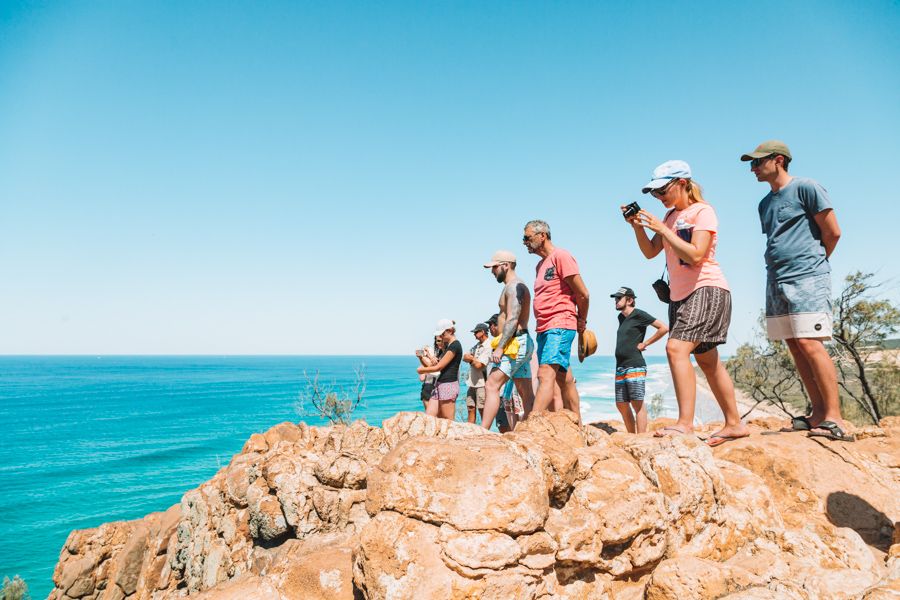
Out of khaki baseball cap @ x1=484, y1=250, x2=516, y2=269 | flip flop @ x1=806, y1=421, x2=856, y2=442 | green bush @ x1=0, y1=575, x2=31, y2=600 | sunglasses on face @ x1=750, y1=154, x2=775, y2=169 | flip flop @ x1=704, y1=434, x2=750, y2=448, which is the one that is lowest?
green bush @ x1=0, y1=575, x2=31, y2=600

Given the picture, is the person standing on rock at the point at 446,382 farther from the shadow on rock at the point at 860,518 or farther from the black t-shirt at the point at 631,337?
the shadow on rock at the point at 860,518

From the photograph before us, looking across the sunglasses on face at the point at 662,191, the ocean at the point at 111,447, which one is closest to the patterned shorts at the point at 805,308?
the sunglasses on face at the point at 662,191

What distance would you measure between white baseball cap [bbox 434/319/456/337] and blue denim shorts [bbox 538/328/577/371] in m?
2.53

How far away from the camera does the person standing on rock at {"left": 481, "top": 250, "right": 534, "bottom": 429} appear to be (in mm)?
5934

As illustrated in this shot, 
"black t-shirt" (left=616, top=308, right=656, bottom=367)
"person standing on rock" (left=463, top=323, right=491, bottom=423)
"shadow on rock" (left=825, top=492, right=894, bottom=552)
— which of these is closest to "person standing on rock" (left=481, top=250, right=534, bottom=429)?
"black t-shirt" (left=616, top=308, right=656, bottom=367)

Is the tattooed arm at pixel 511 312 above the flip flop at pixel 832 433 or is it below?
above

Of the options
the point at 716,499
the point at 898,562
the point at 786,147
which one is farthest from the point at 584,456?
the point at 786,147

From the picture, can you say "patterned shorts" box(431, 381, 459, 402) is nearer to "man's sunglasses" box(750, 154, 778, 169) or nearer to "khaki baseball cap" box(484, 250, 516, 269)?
"khaki baseball cap" box(484, 250, 516, 269)

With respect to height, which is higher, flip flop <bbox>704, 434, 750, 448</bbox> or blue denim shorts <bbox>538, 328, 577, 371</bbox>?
blue denim shorts <bbox>538, 328, 577, 371</bbox>

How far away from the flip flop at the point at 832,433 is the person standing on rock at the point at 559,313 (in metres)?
2.14

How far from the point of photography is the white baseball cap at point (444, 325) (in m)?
7.83

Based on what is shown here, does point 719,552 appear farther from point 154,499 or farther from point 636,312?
point 154,499

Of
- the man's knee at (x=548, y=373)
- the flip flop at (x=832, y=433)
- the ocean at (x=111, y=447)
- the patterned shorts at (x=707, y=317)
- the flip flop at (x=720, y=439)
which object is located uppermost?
the patterned shorts at (x=707, y=317)

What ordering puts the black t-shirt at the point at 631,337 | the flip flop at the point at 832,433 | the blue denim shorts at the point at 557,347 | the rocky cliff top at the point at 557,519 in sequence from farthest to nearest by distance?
the black t-shirt at the point at 631,337
the blue denim shorts at the point at 557,347
the flip flop at the point at 832,433
the rocky cliff top at the point at 557,519
